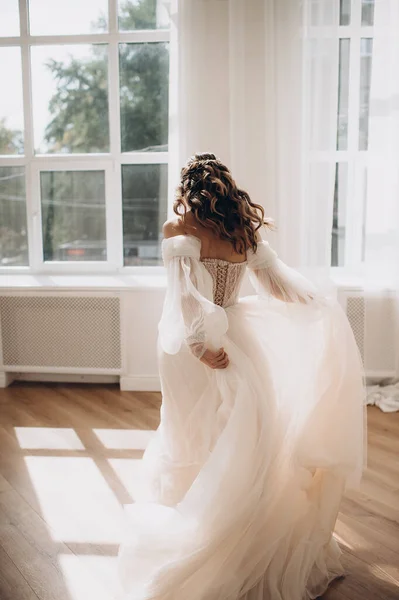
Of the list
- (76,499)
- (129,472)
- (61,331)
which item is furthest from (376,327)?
(76,499)

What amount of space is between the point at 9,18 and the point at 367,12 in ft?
7.83

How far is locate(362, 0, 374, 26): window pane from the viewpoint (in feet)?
12.2

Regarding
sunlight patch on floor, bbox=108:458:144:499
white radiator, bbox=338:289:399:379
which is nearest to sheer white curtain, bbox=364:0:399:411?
white radiator, bbox=338:289:399:379

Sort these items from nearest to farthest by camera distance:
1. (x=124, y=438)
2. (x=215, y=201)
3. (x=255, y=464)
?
(x=255, y=464), (x=215, y=201), (x=124, y=438)

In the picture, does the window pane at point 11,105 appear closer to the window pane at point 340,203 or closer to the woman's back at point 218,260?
the window pane at point 340,203

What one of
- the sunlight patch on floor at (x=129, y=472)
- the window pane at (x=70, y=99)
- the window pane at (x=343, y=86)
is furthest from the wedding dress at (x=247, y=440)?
the window pane at (x=70, y=99)

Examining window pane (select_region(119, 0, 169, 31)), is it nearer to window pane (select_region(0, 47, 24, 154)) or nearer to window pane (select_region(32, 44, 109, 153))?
window pane (select_region(32, 44, 109, 153))

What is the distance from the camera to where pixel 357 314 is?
156 inches

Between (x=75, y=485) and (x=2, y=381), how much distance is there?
1638mm

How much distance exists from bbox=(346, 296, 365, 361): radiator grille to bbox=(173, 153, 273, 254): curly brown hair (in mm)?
2013

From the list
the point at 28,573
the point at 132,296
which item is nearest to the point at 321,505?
the point at 28,573

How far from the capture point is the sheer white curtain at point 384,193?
362cm

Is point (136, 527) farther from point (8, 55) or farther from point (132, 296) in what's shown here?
point (8, 55)

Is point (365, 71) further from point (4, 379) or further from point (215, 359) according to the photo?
point (4, 379)
